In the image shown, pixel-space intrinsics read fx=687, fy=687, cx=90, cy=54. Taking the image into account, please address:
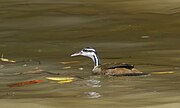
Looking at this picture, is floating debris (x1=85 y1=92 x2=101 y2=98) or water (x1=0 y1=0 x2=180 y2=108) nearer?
water (x1=0 y1=0 x2=180 y2=108)

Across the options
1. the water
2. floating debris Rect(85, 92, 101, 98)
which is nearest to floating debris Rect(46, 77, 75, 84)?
the water

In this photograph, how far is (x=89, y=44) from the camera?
13211 mm

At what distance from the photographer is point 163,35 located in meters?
13.9

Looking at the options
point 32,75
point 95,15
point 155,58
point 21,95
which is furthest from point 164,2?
point 21,95

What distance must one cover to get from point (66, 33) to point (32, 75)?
20.0 ft

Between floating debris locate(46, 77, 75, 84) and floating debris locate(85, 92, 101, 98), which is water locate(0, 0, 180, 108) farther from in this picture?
floating debris locate(46, 77, 75, 84)

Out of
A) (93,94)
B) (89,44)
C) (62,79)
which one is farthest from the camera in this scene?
(89,44)

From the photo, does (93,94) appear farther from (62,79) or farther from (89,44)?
(89,44)

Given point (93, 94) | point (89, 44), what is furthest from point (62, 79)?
point (89, 44)

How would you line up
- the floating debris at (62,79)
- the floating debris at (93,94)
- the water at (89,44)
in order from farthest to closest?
the floating debris at (62,79), the floating debris at (93,94), the water at (89,44)

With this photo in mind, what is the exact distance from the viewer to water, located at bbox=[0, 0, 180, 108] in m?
6.80

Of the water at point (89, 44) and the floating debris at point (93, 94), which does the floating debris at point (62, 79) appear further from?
the floating debris at point (93, 94)

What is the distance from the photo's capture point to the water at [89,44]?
6801 mm

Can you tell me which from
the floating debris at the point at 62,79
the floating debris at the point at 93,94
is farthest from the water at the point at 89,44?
the floating debris at the point at 62,79
